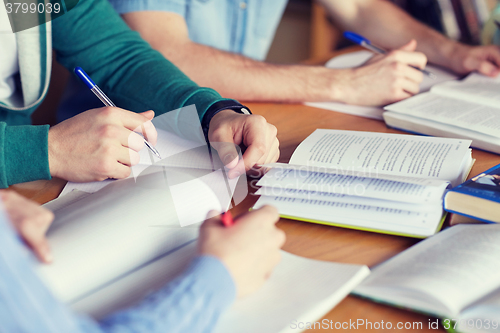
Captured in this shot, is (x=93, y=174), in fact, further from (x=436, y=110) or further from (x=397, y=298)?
(x=436, y=110)

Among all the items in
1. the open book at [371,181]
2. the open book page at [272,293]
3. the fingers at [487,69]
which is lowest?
the open book page at [272,293]

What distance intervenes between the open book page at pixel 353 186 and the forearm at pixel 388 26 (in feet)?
2.39

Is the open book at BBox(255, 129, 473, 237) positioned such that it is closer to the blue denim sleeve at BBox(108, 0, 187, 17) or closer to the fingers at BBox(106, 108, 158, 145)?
the fingers at BBox(106, 108, 158, 145)

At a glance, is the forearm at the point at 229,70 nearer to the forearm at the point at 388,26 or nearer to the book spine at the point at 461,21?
the forearm at the point at 388,26

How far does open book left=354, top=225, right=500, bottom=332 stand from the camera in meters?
0.36

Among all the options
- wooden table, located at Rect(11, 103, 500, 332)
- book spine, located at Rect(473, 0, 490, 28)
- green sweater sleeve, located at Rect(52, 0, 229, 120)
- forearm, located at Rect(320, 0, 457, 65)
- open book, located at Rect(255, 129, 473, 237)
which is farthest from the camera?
book spine, located at Rect(473, 0, 490, 28)

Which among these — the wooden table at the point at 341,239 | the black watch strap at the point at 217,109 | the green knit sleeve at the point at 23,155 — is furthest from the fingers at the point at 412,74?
the green knit sleeve at the point at 23,155

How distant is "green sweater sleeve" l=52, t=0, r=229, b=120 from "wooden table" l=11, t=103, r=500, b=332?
239mm

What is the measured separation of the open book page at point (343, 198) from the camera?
1.64 feet

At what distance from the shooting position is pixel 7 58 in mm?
817

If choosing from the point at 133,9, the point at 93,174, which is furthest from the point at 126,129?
the point at 133,9

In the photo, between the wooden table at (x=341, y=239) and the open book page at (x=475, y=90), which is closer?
the wooden table at (x=341, y=239)

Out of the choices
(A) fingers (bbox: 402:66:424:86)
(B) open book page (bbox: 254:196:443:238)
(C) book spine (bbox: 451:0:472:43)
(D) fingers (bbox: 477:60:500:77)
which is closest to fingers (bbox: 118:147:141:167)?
(B) open book page (bbox: 254:196:443:238)

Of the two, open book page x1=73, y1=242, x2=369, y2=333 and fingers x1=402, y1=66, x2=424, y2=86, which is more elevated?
fingers x1=402, y1=66, x2=424, y2=86
